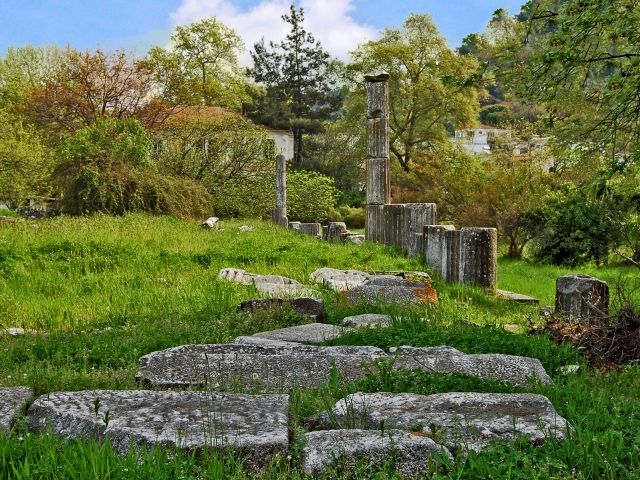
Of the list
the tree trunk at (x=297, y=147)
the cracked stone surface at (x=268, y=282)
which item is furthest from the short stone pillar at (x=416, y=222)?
the tree trunk at (x=297, y=147)

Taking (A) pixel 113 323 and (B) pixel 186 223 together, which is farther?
(B) pixel 186 223

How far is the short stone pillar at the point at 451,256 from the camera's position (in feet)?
37.0

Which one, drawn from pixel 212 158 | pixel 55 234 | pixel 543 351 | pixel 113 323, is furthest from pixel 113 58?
pixel 543 351

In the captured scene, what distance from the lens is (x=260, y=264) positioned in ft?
37.2

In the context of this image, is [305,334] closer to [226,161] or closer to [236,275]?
[236,275]

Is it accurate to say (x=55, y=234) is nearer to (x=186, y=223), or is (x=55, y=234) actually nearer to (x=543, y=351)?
(x=186, y=223)

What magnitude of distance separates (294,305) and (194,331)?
1.32 metres

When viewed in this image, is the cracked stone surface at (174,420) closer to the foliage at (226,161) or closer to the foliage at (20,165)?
the foliage at (226,161)

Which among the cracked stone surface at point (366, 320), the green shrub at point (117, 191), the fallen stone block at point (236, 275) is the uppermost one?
the green shrub at point (117, 191)

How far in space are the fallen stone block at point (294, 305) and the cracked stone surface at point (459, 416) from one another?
3.47 meters

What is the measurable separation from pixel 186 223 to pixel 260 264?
25.3ft

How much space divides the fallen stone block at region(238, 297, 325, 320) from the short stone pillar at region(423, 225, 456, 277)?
4.78 m

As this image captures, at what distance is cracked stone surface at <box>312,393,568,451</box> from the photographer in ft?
10.4

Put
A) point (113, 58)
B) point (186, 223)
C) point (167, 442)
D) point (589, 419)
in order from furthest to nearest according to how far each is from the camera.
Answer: point (113, 58)
point (186, 223)
point (589, 419)
point (167, 442)
